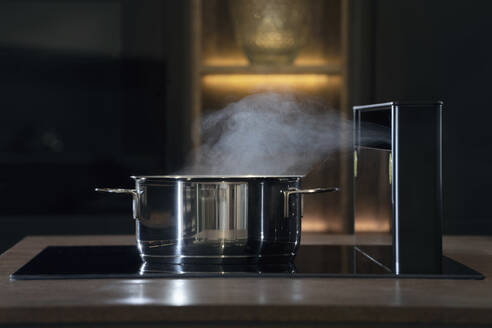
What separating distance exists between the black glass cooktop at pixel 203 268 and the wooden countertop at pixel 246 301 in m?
0.02

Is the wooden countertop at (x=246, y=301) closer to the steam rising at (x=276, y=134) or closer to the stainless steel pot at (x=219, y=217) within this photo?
the stainless steel pot at (x=219, y=217)

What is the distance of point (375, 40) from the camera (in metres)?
1.98

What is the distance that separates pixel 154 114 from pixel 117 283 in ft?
4.11

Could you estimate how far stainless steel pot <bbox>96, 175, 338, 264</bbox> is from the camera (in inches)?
34.8

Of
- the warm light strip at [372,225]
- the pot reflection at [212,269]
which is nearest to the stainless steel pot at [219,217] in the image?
the pot reflection at [212,269]

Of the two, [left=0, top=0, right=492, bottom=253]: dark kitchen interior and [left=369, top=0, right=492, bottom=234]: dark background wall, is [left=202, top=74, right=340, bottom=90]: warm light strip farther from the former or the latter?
[left=369, top=0, right=492, bottom=234]: dark background wall

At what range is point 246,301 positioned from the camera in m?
0.71

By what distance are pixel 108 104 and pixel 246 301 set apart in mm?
1440

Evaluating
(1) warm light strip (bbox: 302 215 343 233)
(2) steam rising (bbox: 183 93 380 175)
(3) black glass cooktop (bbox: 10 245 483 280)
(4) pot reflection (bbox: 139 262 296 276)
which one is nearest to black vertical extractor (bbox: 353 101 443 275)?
(3) black glass cooktop (bbox: 10 245 483 280)

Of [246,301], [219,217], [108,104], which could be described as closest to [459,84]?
[108,104]

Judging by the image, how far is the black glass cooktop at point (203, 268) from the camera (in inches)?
33.4

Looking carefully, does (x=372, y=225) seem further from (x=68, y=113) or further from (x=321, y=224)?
(x=68, y=113)

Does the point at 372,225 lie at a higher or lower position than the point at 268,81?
lower

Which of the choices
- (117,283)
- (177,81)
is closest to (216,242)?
(117,283)
